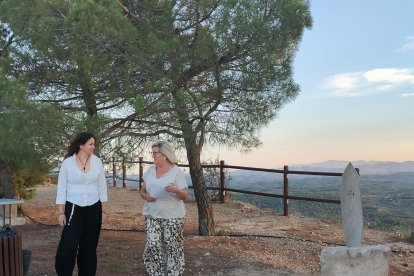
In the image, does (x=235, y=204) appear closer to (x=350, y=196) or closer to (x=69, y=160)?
(x=350, y=196)

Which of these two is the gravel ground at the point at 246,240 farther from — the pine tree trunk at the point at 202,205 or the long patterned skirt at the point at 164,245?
the long patterned skirt at the point at 164,245

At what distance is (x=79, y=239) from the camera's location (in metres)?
5.26

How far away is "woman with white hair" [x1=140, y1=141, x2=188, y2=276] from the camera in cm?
523

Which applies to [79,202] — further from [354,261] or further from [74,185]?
[354,261]

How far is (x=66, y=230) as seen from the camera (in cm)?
518

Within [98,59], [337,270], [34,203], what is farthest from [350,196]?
[34,203]

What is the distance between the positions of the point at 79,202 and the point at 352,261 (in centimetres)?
290

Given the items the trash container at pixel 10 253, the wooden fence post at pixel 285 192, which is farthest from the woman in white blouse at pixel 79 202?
the wooden fence post at pixel 285 192

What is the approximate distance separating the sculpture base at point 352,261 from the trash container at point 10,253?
3.07 metres

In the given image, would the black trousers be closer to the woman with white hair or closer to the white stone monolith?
the woman with white hair

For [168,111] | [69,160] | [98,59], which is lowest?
[69,160]

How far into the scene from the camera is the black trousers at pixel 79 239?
516cm

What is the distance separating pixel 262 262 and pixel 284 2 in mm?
3516

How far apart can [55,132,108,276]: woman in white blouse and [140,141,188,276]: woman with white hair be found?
49 centimetres
